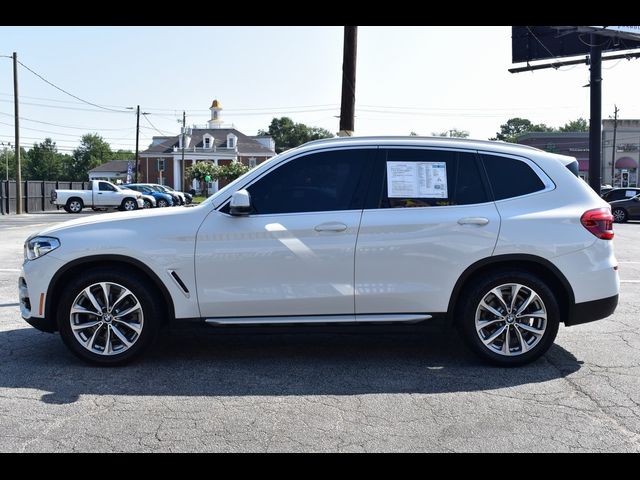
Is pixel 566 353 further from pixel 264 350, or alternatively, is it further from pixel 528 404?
pixel 264 350

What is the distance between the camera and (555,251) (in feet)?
17.0

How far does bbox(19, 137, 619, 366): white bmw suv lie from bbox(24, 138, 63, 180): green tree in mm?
132302

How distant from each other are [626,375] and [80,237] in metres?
4.52

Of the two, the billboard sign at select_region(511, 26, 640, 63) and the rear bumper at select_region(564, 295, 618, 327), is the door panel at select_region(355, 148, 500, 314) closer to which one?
the rear bumper at select_region(564, 295, 618, 327)

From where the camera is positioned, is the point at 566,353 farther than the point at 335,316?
Answer: Yes

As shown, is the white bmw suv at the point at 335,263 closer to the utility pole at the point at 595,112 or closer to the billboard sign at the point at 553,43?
the utility pole at the point at 595,112

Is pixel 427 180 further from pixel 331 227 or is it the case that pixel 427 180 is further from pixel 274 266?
pixel 274 266

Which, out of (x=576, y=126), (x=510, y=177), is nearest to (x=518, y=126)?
(x=576, y=126)

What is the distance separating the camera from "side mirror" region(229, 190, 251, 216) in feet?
16.5

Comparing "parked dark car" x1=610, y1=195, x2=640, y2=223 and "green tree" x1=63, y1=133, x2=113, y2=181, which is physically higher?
"green tree" x1=63, y1=133, x2=113, y2=181

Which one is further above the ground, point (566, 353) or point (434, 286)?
point (434, 286)

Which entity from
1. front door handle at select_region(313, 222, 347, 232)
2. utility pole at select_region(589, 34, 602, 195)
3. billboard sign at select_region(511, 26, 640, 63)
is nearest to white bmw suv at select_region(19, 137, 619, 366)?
front door handle at select_region(313, 222, 347, 232)
